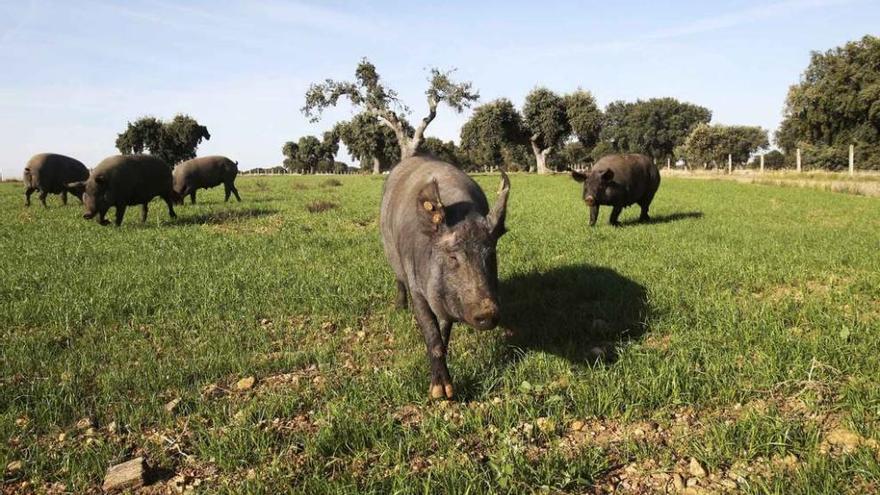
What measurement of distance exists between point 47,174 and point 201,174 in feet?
17.1

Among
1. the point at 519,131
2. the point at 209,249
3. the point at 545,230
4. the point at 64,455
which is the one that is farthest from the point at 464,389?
the point at 519,131

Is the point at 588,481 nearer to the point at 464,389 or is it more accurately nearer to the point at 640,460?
the point at 640,460

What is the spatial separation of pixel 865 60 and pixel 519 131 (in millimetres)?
38730

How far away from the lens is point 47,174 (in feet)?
64.2

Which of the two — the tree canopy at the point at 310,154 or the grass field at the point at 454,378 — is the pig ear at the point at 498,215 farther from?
the tree canopy at the point at 310,154

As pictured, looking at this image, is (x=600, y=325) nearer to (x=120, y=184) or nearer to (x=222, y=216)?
(x=120, y=184)

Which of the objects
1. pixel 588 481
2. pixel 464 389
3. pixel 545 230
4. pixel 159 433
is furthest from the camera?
pixel 545 230

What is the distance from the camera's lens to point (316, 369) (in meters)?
4.88

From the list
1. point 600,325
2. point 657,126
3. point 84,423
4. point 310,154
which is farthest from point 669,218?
point 310,154

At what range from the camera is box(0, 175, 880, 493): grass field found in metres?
3.22

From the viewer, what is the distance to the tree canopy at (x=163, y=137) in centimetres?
8138

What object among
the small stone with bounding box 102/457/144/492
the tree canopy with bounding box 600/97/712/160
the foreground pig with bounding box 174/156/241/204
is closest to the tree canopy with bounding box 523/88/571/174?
the tree canopy with bounding box 600/97/712/160

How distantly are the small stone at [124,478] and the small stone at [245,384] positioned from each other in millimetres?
1278

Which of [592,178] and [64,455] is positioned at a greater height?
[592,178]
